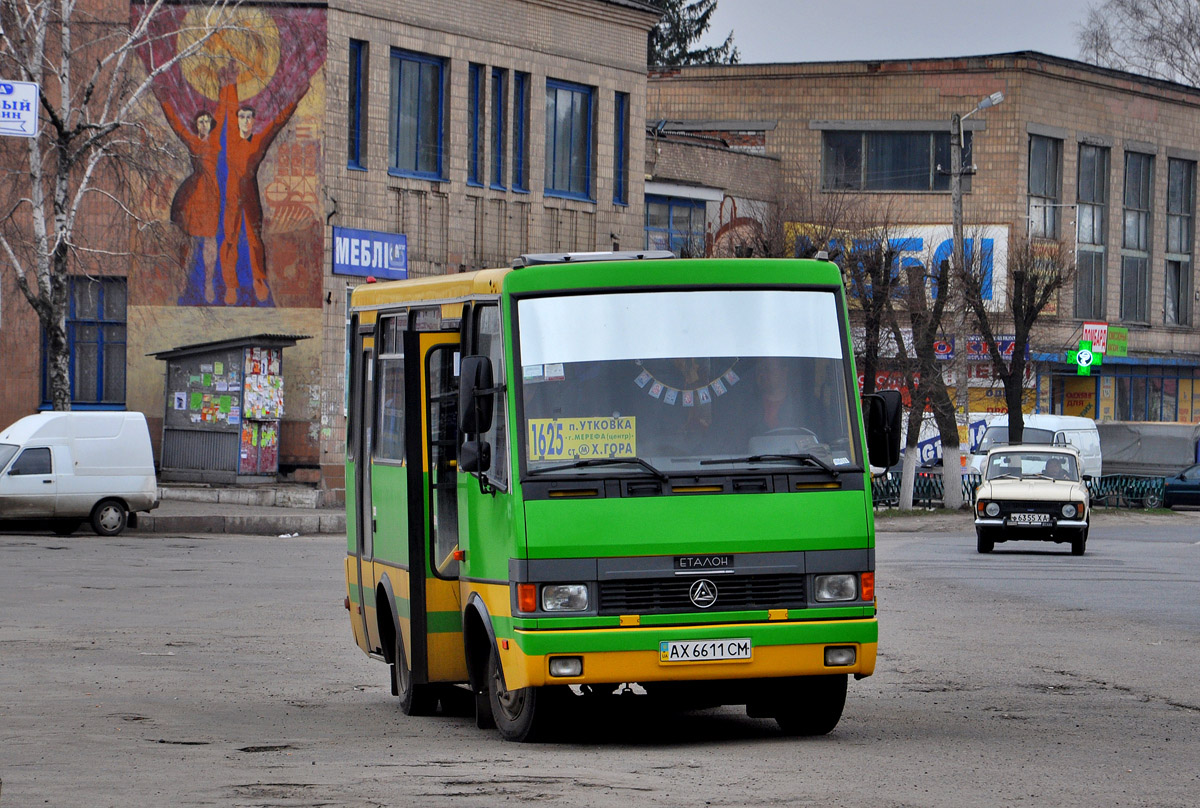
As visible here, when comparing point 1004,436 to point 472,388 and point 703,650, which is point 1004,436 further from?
point 472,388

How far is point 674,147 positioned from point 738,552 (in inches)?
1671

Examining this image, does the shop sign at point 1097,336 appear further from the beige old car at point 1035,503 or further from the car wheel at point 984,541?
the car wheel at point 984,541

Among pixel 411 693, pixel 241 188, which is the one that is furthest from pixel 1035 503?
pixel 411 693

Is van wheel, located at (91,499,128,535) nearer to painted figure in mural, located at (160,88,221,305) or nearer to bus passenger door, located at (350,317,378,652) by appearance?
painted figure in mural, located at (160,88,221,305)

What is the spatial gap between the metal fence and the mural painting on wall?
16.0m

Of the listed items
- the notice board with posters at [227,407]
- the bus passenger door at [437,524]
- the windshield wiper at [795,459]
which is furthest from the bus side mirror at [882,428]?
the notice board with posters at [227,407]

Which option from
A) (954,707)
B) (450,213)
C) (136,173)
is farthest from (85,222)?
(954,707)

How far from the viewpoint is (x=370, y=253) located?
1432 inches

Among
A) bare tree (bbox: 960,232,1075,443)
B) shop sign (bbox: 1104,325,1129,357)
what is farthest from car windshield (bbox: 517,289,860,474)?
shop sign (bbox: 1104,325,1129,357)

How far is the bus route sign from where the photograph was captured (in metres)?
19.7

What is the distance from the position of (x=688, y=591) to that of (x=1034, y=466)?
2030cm

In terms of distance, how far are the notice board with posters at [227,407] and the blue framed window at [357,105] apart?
4387mm

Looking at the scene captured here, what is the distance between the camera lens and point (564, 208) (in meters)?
41.5

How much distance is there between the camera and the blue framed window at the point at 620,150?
42.9m
